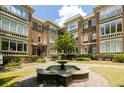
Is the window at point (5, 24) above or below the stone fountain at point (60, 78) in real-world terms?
above

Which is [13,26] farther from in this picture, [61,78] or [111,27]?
[61,78]

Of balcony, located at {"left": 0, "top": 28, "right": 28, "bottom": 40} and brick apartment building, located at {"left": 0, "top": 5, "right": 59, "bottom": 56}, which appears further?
brick apartment building, located at {"left": 0, "top": 5, "right": 59, "bottom": 56}

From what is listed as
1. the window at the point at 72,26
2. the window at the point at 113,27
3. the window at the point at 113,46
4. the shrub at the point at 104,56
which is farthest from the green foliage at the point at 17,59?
the window at the point at 113,27

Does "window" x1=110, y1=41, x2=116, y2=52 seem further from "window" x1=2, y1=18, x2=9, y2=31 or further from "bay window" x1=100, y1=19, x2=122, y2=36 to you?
"window" x1=2, y1=18, x2=9, y2=31

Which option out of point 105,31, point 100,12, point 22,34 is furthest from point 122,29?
point 22,34

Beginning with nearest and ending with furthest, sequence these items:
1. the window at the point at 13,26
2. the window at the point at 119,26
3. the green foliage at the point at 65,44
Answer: the window at the point at 13,26
the window at the point at 119,26
the green foliage at the point at 65,44

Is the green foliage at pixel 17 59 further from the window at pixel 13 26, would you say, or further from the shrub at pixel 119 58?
the shrub at pixel 119 58

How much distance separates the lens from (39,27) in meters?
29.2

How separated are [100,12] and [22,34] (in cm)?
1179

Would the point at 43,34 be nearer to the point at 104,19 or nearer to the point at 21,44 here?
the point at 21,44

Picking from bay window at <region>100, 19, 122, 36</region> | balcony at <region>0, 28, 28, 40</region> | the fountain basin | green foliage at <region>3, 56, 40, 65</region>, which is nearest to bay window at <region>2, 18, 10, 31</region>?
balcony at <region>0, 28, 28, 40</region>

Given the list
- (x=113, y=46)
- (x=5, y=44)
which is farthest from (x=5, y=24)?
(x=113, y=46)

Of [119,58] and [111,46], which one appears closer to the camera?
[119,58]

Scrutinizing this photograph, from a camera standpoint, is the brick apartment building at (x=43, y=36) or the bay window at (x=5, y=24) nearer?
the bay window at (x=5, y=24)
